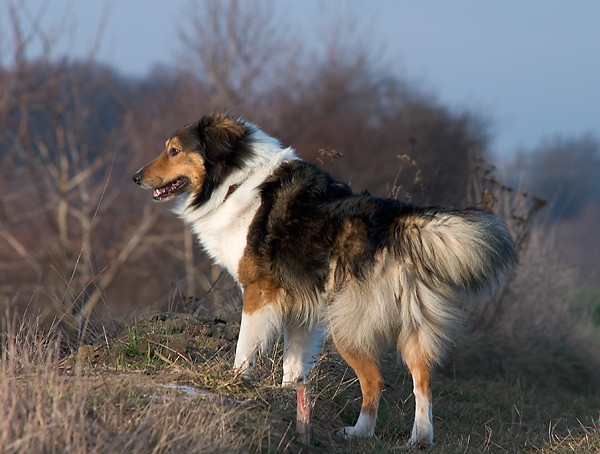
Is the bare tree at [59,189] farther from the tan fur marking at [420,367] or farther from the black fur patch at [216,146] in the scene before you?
the tan fur marking at [420,367]

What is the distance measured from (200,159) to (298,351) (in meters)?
1.60

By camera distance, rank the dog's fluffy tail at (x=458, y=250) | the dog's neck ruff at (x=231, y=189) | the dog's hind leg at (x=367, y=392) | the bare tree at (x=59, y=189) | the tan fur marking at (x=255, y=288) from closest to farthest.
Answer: the dog's fluffy tail at (x=458, y=250)
the dog's hind leg at (x=367, y=392)
the tan fur marking at (x=255, y=288)
the dog's neck ruff at (x=231, y=189)
the bare tree at (x=59, y=189)

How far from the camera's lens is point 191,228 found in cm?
571

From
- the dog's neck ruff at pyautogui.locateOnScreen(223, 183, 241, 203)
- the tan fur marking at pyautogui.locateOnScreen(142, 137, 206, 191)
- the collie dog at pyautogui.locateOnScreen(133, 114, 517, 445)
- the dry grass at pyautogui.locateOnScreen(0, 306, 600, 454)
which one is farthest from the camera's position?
the tan fur marking at pyautogui.locateOnScreen(142, 137, 206, 191)

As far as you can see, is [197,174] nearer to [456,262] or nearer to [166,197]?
[166,197]

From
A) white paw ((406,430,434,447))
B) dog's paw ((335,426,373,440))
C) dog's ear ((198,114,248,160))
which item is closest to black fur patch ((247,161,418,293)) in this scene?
dog's ear ((198,114,248,160))

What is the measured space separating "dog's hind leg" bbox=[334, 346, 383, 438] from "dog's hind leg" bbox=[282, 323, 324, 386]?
0.59m

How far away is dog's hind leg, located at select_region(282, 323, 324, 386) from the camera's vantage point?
216 inches

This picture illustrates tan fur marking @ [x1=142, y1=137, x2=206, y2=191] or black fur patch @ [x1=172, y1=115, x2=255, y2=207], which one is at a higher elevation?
black fur patch @ [x1=172, y1=115, x2=255, y2=207]

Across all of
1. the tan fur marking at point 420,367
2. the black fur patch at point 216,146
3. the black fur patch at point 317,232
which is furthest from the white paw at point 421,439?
the black fur patch at point 216,146

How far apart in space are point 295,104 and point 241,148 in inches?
903

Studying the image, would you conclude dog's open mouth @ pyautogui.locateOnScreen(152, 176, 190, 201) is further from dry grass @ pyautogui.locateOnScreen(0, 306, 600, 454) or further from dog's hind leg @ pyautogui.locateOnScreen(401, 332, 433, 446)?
dog's hind leg @ pyautogui.locateOnScreen(401, 332, 433, 446)

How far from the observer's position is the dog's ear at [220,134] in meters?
5.48

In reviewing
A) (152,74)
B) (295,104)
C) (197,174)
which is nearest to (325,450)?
(197,174)
